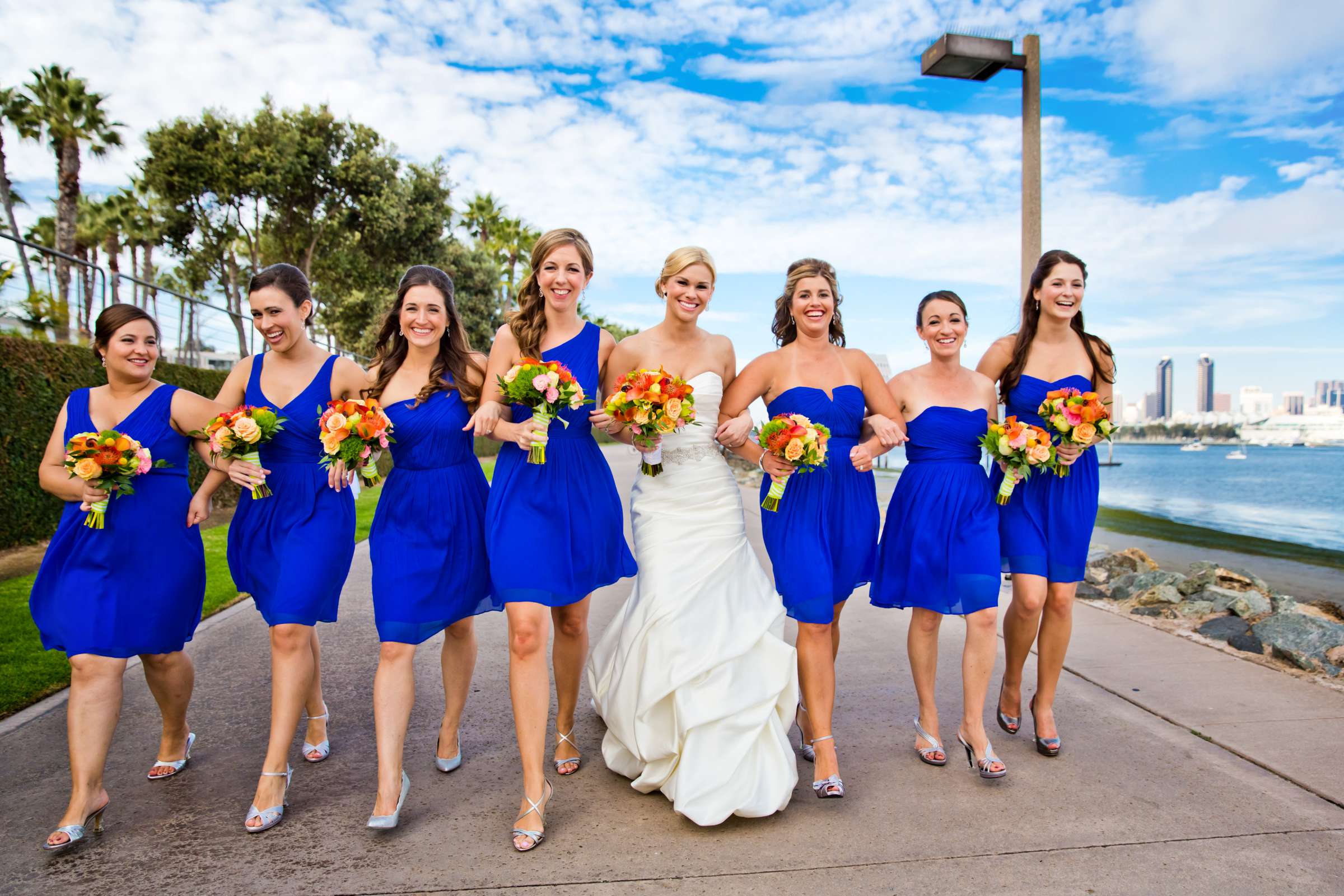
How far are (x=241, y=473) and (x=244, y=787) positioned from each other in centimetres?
154

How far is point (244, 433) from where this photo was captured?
3.56m

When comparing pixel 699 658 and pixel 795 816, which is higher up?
pixel 699 658

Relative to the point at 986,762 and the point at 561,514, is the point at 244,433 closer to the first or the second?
the point at 561,514

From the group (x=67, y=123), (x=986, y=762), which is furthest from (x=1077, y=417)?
(x=67, y=123)

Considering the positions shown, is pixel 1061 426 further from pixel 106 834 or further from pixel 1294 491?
pixel 1294 491

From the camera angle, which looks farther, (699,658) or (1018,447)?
(1018,447)

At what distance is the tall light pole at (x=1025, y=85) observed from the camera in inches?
321

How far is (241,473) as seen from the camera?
3676 mm

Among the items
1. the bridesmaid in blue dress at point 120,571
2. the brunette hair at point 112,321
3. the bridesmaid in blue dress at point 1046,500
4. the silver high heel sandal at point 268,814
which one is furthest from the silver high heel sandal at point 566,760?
the brunette hair at point 112,321

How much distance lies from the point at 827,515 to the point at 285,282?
2917 mm

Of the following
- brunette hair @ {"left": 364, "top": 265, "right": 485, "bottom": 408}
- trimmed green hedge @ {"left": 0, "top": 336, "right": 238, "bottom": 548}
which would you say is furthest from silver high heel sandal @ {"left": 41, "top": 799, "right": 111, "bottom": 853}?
trimmed green hedge @ {"left": 0, "top": 336, "right": 238, "bottom": 548}

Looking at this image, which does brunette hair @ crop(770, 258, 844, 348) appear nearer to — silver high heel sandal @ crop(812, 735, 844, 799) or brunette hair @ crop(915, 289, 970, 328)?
brunette hair @ crop(915, 289, 970, 328)

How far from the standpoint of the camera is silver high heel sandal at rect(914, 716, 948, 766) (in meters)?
4.14

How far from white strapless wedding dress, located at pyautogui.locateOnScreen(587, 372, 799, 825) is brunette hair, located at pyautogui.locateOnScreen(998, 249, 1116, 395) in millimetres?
1706
